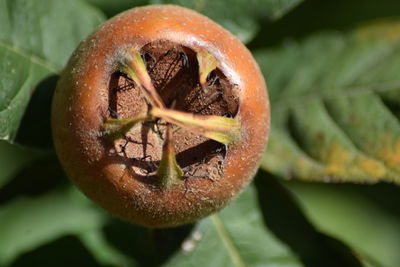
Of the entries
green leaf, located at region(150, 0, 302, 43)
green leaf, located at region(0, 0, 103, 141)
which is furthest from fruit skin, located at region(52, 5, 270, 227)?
green leaf, located at region(150, 0, 302, 43)

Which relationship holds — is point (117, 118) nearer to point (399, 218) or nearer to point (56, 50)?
point (56, 50)

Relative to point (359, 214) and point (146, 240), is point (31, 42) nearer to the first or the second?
point (146, 240)

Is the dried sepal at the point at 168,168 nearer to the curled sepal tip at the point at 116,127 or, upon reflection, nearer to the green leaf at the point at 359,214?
the curled sepal tip at the point at 116,127

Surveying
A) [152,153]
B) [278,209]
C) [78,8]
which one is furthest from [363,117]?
[78,8]

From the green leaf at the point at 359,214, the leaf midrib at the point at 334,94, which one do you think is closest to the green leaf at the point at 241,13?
the leaf midrib at the point at 334,94

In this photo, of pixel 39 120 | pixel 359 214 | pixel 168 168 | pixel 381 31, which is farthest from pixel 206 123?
pixel 359 214
